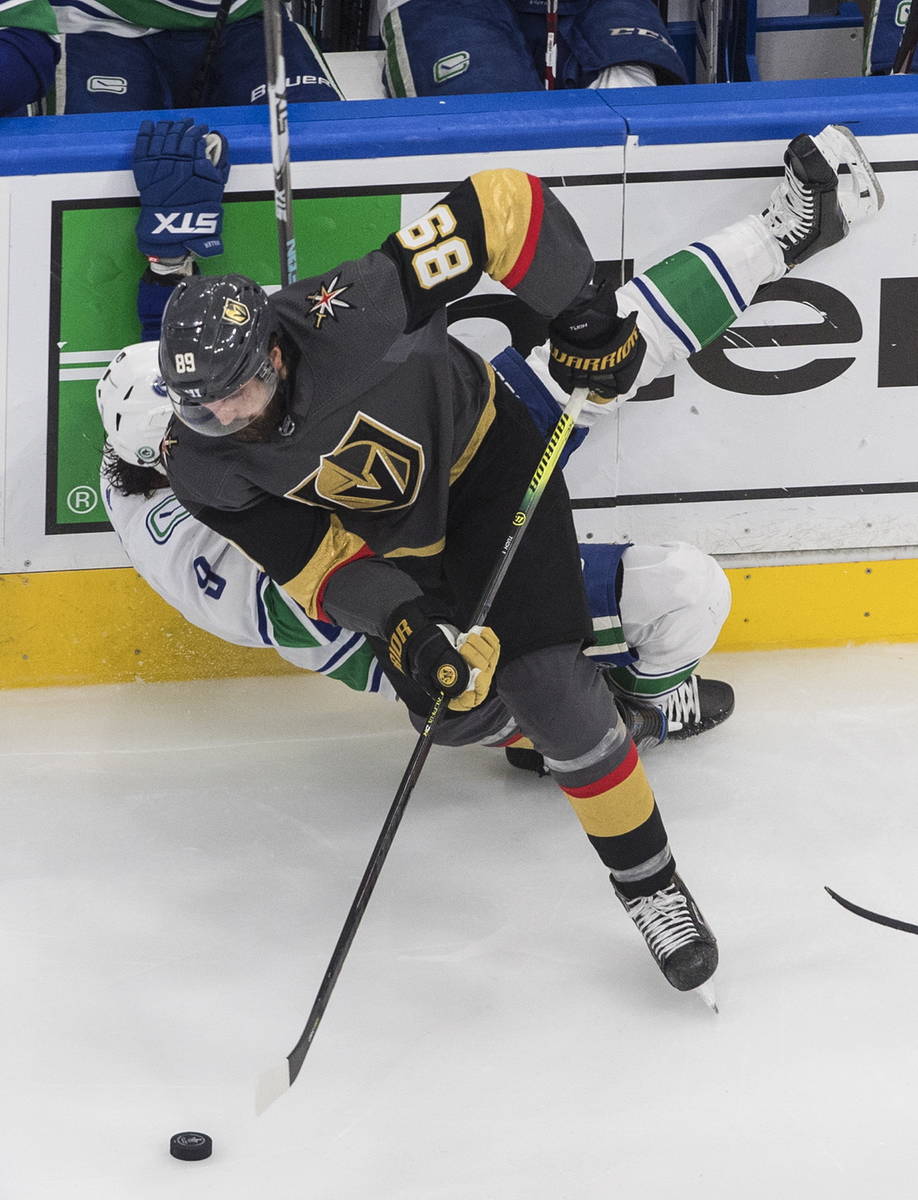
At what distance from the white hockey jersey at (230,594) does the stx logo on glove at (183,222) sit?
1.50 feet

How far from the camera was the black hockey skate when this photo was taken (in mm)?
2525

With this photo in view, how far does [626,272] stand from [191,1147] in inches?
67.2

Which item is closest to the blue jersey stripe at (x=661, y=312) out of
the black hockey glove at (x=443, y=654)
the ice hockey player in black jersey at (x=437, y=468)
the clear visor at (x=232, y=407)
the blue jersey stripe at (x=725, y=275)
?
the blue jersey stripe at (x=725, y=275)

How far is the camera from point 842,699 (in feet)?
8.98

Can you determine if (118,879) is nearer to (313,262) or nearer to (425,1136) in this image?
(425,1136)

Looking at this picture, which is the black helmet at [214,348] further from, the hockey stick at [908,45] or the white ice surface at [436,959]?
the hockey stick at [908,45]

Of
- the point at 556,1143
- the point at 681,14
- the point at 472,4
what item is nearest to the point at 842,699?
the point at 556,1143

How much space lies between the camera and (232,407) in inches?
72.4

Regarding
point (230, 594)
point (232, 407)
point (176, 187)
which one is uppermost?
point (176, 187)

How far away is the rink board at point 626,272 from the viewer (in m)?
2.65

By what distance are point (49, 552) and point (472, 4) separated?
1571 mm

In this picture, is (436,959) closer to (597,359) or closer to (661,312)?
(597,359)

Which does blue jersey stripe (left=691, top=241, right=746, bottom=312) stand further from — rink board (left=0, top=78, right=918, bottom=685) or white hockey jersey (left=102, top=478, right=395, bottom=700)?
white hockey jersey (left=102, top=478, right=395, bottom=700)

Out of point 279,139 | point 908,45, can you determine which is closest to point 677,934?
point 279,139
